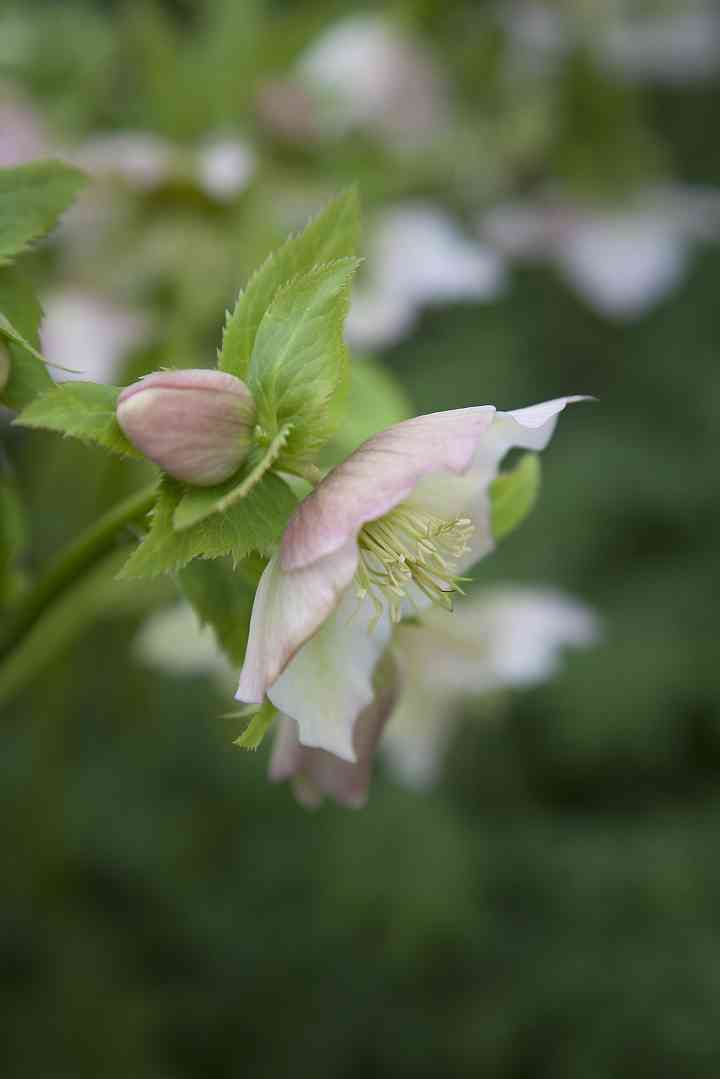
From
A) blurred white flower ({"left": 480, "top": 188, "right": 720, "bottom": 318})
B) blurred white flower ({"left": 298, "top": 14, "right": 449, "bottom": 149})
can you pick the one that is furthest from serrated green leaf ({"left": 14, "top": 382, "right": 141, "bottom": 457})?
blurred white flower ({"left": 480, "top": 188, "right": 720, "bottom": 318})

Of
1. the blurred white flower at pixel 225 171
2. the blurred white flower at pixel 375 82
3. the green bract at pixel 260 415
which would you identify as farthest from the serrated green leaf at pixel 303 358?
the blurred white flower at pixel 375 82

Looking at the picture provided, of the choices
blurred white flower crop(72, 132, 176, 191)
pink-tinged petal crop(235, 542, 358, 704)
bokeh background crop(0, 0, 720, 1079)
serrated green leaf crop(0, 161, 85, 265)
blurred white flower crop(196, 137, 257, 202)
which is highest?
serrated green leaf crop(0, 161, 85, 265)

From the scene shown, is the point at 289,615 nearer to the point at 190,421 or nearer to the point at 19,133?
the point at 190,421

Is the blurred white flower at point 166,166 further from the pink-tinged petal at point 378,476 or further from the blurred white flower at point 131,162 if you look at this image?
A: the pink-tinged petal at point 378,476

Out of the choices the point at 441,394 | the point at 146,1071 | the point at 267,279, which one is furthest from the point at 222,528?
the point at 441,394

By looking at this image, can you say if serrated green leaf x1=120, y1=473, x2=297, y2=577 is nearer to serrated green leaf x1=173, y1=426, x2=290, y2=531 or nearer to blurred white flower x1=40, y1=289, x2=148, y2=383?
serrated green leaf x1=173, y1=426, x2=290, y2=531

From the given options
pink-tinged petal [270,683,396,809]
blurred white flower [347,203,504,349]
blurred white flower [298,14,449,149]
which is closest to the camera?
pink-tinged petal [270,683,396,809]
